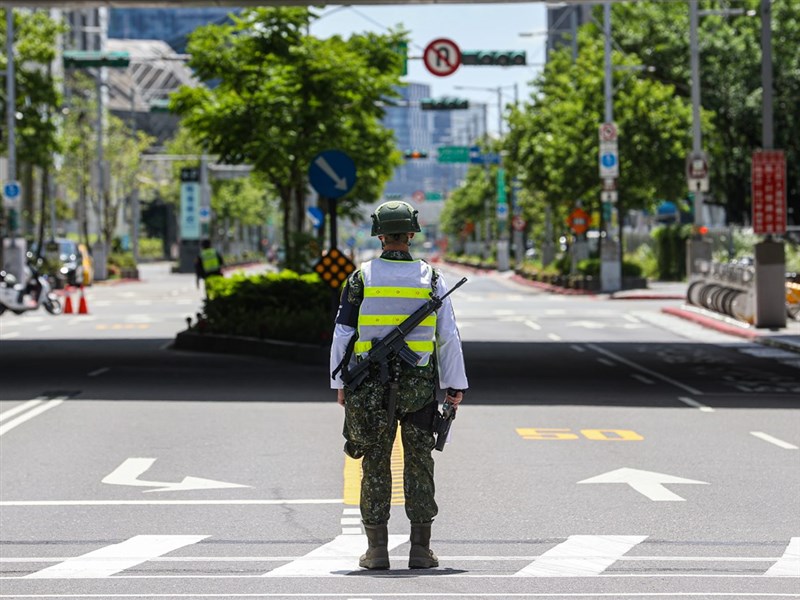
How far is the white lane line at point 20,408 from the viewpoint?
18.0 meters

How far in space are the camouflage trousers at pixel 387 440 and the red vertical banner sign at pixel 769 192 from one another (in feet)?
86.2

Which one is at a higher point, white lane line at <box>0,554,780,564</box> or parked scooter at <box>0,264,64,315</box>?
white lane line at <box>0,554,780,564</box>

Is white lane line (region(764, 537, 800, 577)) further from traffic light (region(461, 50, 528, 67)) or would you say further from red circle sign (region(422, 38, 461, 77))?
traffic light (region(461, 50, 528, 67))

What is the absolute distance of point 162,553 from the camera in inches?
385

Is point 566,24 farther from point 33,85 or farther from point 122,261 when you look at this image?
point 33,85

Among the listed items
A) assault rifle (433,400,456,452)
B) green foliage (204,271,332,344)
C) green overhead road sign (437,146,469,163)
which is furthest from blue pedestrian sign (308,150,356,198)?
green overhead road sign (437,146,469,163)

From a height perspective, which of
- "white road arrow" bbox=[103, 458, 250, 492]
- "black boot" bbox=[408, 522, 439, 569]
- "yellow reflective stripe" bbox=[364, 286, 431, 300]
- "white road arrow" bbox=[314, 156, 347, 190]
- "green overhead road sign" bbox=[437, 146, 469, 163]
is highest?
"green overhead road sign" bbox=[437, 146, 469, 163]

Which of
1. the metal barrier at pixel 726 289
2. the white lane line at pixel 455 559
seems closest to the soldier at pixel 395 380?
the white lane line at pixel 455 559

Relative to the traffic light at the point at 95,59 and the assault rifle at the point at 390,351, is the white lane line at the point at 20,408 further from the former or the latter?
the traffic light at the point at 95,59

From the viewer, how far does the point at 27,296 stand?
45562 mm

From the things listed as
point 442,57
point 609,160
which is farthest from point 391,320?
point 609,160

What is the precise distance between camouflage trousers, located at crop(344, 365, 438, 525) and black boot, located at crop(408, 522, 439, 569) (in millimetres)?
51

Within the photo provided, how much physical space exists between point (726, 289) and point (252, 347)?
13656 millimetres

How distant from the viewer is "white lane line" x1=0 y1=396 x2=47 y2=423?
1795 cm
